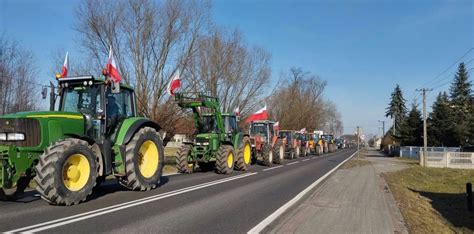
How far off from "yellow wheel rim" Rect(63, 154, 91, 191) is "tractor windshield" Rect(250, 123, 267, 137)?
20.5 meters

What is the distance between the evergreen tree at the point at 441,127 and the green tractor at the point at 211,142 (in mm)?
36154

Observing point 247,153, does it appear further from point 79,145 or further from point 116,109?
point 79,145

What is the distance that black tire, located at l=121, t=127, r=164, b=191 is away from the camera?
435 inches

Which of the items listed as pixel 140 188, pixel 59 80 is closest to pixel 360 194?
pixel 140 188

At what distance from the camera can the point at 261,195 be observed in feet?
39.3

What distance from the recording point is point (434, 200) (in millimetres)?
17547

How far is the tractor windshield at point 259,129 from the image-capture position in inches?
1168

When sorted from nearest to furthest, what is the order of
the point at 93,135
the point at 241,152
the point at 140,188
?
the point at 93,135 → the point at 140,188 → the point at 241,152

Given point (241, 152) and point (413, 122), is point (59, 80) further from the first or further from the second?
point (413, 122)

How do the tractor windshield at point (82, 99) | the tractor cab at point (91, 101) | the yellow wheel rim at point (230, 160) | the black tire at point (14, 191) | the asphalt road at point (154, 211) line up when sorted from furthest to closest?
the yellow wheel rim at point (230, 160) → the tractor windshield at point (82, 99) → the tractor cab at point (91, 101) → the black tire at point (14, 191) → the asphalt road at point (154, 211)

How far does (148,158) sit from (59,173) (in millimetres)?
3714

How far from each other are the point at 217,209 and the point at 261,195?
9.21ft

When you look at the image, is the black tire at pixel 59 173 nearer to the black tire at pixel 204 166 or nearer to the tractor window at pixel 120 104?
the tractor window at pixel 120 104

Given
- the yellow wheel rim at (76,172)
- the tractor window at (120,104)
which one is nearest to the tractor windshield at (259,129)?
the tractor window at (120,104)
